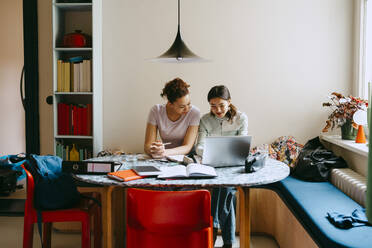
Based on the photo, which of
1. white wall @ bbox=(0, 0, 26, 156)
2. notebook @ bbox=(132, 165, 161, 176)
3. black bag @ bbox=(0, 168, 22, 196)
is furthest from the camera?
white wall @ bbox=(0, 0, 26, 156)

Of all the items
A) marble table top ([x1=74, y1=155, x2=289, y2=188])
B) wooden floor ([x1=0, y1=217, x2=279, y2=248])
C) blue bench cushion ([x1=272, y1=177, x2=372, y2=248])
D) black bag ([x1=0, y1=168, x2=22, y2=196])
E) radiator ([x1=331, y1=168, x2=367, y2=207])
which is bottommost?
wooden floor ([x1=0, y1=217, x2=279, y2=248])

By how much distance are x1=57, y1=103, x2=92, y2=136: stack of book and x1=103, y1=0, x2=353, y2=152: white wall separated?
0.30 meters

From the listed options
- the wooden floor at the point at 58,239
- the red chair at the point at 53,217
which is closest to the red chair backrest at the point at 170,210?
the red chair at the point at 53,217

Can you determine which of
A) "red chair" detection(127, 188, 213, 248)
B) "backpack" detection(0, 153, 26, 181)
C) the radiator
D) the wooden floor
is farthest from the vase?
"backpack" detection(0, 153, 26, 181)

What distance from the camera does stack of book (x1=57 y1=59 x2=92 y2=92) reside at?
3385 millimetres

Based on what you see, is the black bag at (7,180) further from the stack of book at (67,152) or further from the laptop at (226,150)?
the laptop at (226,150)

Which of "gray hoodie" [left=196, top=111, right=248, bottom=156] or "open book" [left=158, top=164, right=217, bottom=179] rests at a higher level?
"gray hoodie" [left=196, top=111, right=248, bottom=156]

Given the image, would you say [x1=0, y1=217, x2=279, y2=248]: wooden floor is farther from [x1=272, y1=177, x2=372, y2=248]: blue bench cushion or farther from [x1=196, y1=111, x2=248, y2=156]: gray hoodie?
[x1=196, y1=111, x2=248, y2=156]: gray hoodie

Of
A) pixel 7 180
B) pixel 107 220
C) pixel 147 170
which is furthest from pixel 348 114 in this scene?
pixel 7 180

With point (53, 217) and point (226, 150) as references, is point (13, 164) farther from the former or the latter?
point (226, 150)

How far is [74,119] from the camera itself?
3438 millimetres

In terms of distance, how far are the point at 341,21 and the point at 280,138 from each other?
1343mm

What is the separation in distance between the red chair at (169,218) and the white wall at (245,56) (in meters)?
2.15

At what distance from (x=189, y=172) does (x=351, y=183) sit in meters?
1.20
